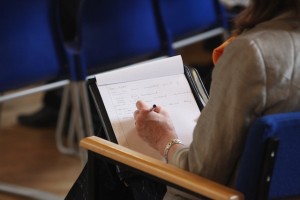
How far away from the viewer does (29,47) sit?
7.47 ft

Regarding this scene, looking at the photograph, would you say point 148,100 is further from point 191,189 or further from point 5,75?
point 5,75

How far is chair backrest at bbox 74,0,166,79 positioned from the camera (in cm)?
243

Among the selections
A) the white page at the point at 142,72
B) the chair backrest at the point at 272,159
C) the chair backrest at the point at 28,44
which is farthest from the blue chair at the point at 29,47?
the chair backrest at the point at 272,159

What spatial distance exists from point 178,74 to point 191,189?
51cm

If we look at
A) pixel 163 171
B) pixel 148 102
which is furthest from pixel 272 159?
pixel 148 102

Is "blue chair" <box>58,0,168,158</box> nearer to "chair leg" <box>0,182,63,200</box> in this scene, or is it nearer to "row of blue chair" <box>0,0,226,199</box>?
"row of blue chair" <box>0,0,226,199</box>

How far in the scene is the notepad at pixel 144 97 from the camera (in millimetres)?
1519

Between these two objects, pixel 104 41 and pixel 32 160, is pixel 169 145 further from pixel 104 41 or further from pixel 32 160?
pixel 32 160

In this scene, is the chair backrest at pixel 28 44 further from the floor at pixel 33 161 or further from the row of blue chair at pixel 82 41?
the floor at pixel 33 161

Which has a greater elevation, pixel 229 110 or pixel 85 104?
pixel 229 110

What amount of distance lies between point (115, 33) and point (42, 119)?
111 cm

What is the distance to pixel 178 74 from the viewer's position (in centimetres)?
163

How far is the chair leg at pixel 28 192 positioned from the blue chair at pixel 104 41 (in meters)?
0.31

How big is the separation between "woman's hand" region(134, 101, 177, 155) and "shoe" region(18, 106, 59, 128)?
1.98 metres
